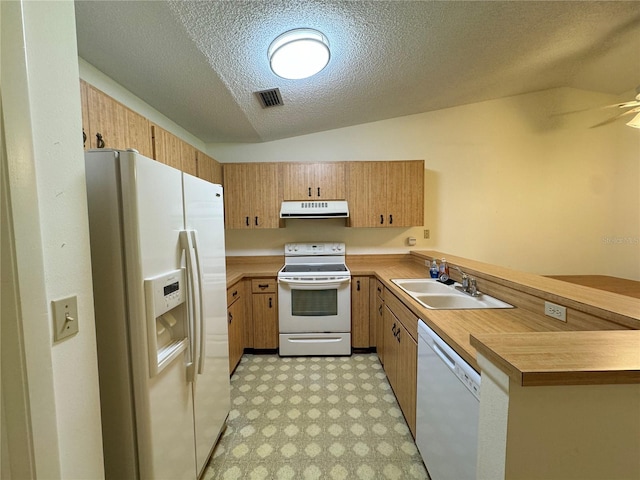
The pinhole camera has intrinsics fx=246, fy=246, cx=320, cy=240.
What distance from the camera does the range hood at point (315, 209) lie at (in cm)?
281

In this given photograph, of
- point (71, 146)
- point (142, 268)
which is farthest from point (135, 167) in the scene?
point (142, 268)

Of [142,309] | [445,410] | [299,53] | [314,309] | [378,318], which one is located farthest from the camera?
[314,309]

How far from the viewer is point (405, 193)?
2.93 meters

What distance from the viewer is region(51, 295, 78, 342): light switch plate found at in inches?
26.8

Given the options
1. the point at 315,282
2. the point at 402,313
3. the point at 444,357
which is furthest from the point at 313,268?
the point at 444,357

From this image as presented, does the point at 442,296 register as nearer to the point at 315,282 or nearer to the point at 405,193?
the point at 315,282

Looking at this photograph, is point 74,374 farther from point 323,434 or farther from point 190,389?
point 323,434

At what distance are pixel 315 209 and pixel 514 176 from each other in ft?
8.65

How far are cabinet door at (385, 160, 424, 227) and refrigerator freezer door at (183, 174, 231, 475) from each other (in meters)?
2.02

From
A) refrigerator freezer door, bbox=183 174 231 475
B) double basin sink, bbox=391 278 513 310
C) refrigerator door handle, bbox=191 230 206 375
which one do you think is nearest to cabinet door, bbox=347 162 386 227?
double basin sink, bbox=391 278 513 310

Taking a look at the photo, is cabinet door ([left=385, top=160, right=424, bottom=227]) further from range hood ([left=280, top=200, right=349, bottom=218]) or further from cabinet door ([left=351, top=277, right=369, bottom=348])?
cabinet door ([left=351, top=277, right=369, bottom=348])

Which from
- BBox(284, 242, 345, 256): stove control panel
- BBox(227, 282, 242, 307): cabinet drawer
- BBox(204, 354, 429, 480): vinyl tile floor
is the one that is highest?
BBox(284, 242, 345, 256): stove control panel

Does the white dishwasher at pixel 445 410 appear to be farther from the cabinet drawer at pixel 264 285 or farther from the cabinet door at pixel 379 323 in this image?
the cabinet drawer at pixel 264 285

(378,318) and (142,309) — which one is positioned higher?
(142,309)
